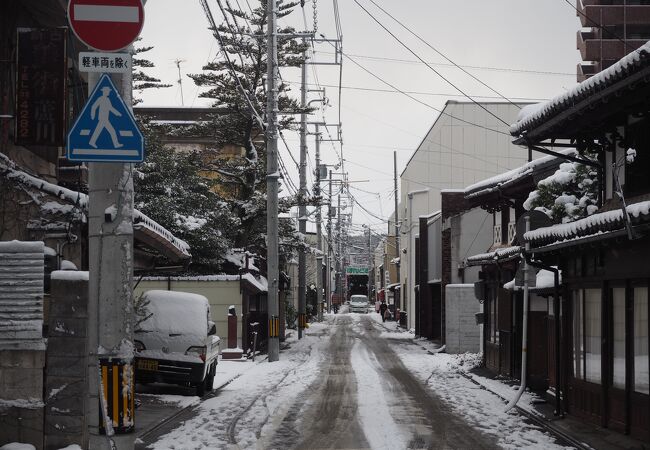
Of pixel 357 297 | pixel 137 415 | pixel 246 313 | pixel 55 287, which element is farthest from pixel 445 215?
pixel 357 297

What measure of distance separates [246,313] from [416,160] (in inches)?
1293

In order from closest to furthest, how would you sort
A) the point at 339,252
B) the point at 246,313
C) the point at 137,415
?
the point at 137,415 < the point at 246,313 < the point at 339,252

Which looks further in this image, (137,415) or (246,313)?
(246,313)

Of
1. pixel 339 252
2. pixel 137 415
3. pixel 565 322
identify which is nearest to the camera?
pixel 137 415

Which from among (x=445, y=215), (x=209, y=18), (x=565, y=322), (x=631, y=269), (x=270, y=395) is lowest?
(x=270, y=395)

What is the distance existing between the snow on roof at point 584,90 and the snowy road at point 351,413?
211 inches

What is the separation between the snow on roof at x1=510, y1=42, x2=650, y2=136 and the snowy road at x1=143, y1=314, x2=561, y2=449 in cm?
536

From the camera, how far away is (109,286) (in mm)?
6230

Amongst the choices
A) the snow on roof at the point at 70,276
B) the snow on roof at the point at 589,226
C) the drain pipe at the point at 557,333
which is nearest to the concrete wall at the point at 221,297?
the drain pipe at the point at 557,333

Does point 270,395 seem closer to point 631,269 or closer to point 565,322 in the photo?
point 565,322

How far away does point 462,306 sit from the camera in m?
33.6

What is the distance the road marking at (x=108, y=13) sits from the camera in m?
6.36

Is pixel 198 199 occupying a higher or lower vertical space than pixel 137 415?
higher

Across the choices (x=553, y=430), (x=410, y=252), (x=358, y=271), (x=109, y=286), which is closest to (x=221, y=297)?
(x=553, y=430)
